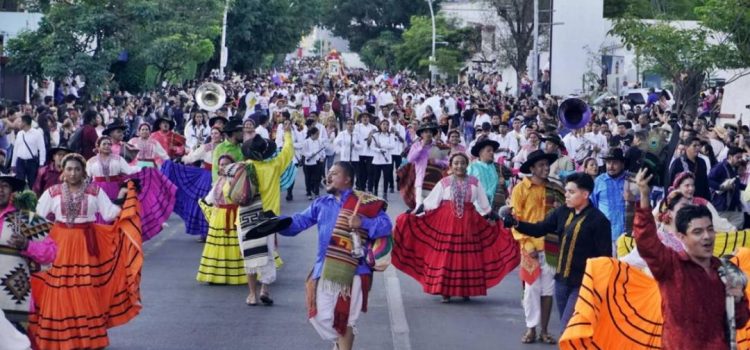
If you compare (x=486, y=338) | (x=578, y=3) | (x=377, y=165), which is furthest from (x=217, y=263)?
(x=578, y=3)

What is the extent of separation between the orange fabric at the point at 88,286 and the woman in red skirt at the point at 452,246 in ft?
11.5

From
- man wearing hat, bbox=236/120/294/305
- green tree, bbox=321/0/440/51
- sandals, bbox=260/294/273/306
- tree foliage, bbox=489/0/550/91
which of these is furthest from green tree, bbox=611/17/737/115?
green tree, bbox=321/0/440/51

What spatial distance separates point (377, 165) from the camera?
27375mm

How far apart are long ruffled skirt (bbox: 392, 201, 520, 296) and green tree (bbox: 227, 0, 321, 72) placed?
59.9 m

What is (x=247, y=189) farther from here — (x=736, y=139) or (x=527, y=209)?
(x=736, y=139)

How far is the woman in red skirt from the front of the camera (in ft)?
48.4

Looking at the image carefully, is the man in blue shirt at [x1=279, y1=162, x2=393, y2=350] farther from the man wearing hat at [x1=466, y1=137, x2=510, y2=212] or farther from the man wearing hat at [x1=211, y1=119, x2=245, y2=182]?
the man wearing hat at [x1=466, y1=137, x2=510, y2=212]

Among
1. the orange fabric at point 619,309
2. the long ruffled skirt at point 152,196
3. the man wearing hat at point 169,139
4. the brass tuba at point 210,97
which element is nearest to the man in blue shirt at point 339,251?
the orange fabric at point 619,309

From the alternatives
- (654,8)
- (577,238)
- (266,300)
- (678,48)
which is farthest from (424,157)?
(654,8)

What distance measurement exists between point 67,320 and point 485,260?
528 cm

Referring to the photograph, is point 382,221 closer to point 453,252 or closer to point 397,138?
point 453,252

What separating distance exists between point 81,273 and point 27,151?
1206 cm

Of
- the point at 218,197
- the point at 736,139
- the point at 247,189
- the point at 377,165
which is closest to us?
the point at 247,189

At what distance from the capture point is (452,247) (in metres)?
14.9
